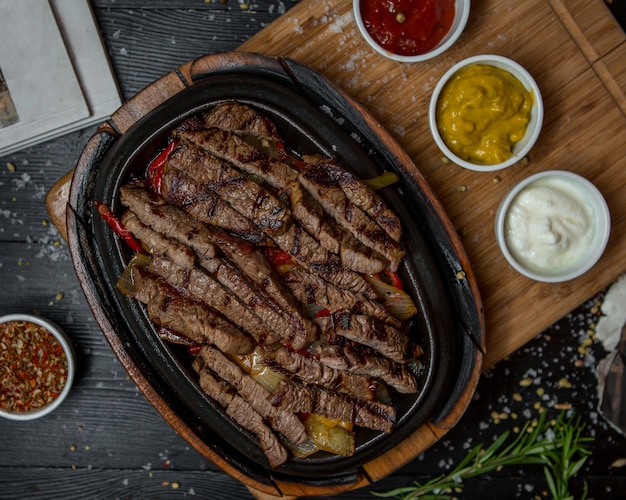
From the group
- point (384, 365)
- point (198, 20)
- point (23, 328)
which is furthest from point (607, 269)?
point (23, 328)

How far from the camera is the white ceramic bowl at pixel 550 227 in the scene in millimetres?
3279

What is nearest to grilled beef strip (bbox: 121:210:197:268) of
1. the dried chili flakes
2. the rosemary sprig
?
the dried chili flakes

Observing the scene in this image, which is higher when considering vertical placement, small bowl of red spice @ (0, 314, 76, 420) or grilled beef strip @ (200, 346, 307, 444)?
small bowl of red spice @ (0, 314, 76, 420)

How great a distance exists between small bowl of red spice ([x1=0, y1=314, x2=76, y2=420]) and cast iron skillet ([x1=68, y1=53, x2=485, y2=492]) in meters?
0.91

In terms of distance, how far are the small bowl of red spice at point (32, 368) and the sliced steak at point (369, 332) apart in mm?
2071

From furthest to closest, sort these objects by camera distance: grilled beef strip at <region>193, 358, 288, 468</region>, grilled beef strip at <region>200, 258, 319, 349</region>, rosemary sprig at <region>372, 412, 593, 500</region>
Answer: rosemary sprig at <region>372, 412, 593, 500</region>
grilled beef strip at <region>193, 358, 288, 468</region>
grilled beef strip at <region>200, 258, 319, 349</region>

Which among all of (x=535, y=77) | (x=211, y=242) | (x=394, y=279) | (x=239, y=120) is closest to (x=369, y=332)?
(x=394, y=279)

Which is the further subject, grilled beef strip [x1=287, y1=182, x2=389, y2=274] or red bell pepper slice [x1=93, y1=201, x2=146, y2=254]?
red bell pepper slice [x1=93, y1=201, x2=146, y2=254]

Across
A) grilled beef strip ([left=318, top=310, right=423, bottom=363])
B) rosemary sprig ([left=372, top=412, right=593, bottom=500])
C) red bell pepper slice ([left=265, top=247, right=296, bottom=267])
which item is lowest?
rosemary sprig ([left=372, top=412, right=593, bottom=500])

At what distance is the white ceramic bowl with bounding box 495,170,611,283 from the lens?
328cm

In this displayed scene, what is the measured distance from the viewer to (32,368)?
3.92m

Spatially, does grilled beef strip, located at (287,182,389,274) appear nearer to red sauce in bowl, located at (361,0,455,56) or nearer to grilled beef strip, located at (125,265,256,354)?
grilled beef strip, located at (125,265,256,354)

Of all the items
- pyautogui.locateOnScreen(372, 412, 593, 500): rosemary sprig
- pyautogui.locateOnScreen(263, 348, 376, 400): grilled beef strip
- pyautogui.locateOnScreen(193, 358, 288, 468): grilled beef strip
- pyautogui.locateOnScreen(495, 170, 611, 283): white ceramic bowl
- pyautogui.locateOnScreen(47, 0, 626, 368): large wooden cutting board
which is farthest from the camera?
pyautogui.locateOnScreen(372, 412, 593, 500): rosemary sprig

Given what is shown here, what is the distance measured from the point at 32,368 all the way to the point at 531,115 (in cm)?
363
